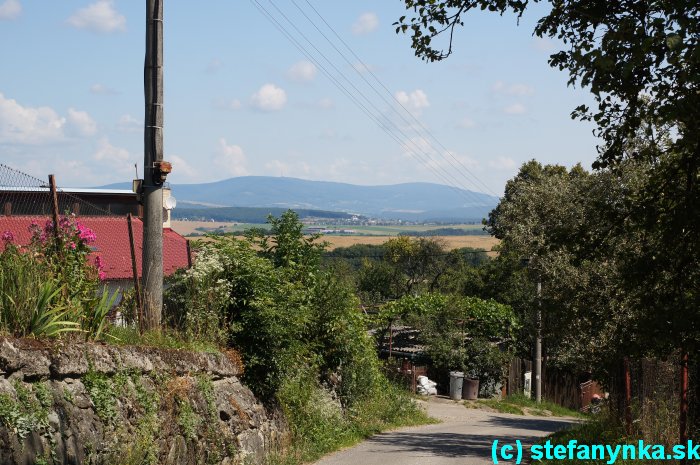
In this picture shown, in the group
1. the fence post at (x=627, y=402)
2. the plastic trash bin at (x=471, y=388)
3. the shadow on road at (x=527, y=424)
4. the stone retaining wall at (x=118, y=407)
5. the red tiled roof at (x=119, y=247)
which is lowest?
the plastic trash bin at (x=471, y=388)

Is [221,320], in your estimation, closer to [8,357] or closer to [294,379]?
[294,379]

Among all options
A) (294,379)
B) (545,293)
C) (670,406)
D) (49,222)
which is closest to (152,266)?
(49,222)

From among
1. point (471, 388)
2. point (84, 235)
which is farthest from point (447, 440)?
point (471, 388)

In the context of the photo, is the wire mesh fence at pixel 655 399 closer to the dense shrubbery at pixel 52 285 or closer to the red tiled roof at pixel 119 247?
the dense shrubbery at pixel 52 285

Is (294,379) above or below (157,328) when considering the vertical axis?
below

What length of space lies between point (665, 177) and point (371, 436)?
11354 mm

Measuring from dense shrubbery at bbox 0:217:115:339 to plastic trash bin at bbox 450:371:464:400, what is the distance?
2278 centimetres

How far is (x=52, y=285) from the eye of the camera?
30.2ft

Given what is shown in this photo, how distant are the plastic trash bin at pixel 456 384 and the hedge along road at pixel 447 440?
139 inches

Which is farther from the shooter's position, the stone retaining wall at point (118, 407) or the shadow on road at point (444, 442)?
the shadow on road at point (444, 442)

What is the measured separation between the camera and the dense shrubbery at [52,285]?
340 inches

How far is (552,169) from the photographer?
189ft

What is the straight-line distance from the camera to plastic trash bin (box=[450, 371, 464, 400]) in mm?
32594

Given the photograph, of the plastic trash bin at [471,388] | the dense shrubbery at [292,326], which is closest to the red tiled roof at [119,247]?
the dense shrubbery at [292,326]
